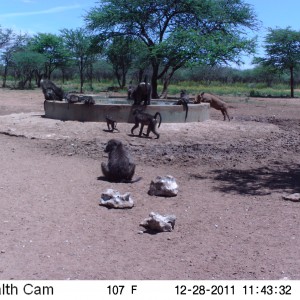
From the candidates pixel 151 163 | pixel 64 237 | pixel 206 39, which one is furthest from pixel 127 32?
pixel 64 237

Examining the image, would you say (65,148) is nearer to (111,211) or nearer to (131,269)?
(111,211)

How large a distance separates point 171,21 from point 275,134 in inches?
599

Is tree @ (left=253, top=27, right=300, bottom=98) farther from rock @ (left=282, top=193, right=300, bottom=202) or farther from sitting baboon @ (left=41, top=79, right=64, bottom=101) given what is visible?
rock @ (left=282, top=193, right=300, bottom=202)

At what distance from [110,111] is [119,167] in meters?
6.63

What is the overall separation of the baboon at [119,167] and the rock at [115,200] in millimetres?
1389

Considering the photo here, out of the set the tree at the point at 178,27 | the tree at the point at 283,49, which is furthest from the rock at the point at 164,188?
the tree at the point at 283,49

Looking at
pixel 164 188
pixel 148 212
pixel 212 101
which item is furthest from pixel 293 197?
pixel 212 101

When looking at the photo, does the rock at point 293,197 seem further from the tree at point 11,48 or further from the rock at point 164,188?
the tree at point 11,48

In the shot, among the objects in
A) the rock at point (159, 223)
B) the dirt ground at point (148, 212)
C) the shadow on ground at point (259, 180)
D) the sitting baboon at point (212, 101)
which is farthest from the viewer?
the sitting baboon at point (212, 101)

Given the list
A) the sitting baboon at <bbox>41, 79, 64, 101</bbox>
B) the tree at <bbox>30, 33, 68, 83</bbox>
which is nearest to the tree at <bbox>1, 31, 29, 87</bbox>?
the tree at <bbox>30, 33, 68, 83</bbox>

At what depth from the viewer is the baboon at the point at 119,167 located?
8930mm

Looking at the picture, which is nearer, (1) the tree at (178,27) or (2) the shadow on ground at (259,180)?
(2) the shadow on ground at (259,180)

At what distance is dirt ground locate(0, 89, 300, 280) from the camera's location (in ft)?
17.3

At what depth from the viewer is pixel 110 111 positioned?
15.4 m
